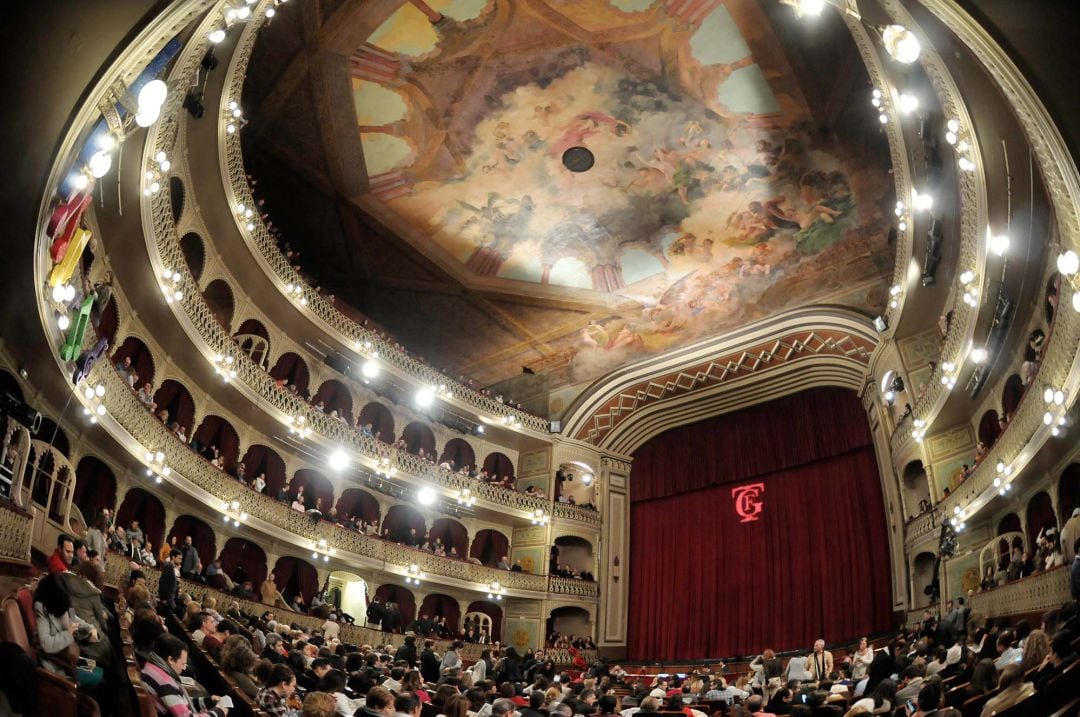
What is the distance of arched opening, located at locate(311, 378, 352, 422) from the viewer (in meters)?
20.1

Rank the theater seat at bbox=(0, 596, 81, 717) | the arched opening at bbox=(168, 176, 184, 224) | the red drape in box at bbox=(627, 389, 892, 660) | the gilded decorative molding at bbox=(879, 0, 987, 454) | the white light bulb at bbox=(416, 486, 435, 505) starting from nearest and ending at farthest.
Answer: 1. the theater seat at bbox=(0, 596, 81, 717)
2. the gilded decorative molding at bbox=(879, 0, 987, 454)
3. the arched opening at bbox=(168, 176, 184, 224)
4. the red drape in box at bbox=(627, 389, 892, 660)
5. the white light bulb at bbox=(416, 486, 435, 505)

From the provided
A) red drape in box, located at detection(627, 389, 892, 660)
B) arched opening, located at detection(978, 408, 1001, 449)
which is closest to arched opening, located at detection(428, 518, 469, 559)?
red drape in box, located at detection(627, 389, 892, 660)

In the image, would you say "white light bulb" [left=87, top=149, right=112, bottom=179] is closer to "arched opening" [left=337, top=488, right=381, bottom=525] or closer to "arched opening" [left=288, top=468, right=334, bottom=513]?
"arched opening" [left=288, top=468, right=334, bottom=513]

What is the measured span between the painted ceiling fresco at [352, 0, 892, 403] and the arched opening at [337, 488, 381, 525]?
21.1 ft

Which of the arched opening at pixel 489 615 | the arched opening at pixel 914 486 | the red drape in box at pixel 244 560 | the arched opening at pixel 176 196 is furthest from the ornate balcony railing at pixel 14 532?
the arched opening at pixel 914 486

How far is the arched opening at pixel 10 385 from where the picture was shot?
32.3ft

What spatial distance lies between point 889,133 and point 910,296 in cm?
369

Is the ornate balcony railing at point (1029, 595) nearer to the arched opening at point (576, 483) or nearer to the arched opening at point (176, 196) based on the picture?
the arched opening at point (576, 483)

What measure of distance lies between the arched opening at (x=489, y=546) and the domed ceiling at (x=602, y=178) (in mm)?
5377

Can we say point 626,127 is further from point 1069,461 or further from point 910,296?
point 1069,461

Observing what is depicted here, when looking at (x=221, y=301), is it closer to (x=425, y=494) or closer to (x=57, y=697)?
(x=425, y=494)

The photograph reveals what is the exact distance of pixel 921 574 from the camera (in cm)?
1614

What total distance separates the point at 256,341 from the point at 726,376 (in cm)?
1284

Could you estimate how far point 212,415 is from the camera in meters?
16.7
